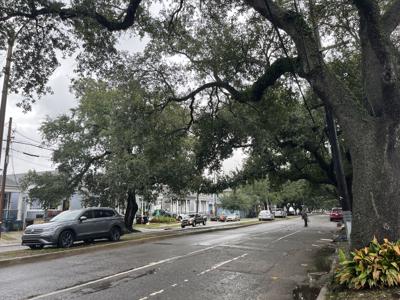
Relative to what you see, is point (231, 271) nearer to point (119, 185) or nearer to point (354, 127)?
point (354, 127)

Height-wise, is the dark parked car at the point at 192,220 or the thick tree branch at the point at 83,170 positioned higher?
the thick tree branch at the point at 83,170

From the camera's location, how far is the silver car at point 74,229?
16500 mm

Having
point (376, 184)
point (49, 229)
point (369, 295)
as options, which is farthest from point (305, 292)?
point (49, 229)

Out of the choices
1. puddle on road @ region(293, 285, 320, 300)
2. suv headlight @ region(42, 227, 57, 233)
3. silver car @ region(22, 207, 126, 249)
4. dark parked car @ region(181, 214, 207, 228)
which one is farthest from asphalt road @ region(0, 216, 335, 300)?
dark parked car @ region(181, 214, 207, 228)

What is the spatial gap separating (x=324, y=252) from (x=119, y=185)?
51.5ft

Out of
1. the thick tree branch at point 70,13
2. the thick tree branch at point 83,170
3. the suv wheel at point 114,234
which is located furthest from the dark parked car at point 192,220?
the thick tree branch at point 70,13

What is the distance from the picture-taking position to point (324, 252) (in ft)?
56.3

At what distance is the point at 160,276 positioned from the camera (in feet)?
34.4

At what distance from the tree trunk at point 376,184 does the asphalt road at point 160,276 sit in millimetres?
2223

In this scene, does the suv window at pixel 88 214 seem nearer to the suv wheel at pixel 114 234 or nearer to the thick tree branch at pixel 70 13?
the suv wheel at pixel 114 234

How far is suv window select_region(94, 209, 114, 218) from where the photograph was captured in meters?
19.6

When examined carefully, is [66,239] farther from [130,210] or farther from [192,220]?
[192,220]

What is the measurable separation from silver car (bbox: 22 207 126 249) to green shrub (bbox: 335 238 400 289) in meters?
12.3

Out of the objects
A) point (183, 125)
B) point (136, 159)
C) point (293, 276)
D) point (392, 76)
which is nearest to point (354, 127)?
point (392, 76)
